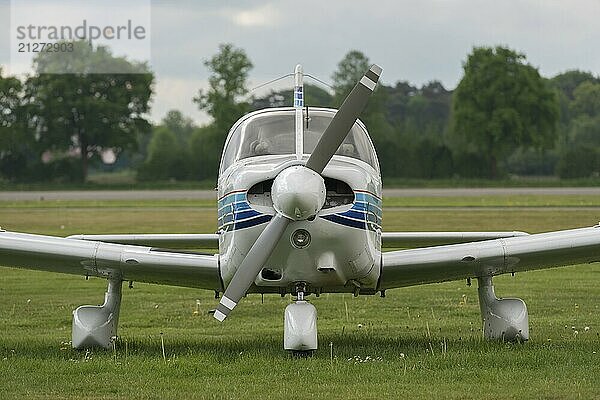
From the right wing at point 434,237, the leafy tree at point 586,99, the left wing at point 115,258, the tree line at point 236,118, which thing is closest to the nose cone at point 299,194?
the left wing at point 115,258

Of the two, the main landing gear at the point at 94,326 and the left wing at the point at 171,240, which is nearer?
the main landing gear at the point at 94,326

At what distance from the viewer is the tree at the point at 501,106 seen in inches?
2800

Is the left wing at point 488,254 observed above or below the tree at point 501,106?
below

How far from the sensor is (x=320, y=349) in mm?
10359

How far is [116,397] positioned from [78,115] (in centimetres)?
6464

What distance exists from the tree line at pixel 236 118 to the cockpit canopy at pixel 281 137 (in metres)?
50.8

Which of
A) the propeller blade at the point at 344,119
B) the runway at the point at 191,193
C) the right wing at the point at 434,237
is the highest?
the runway at the point at 191,193

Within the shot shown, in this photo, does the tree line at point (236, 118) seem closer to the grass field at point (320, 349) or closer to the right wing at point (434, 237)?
the grass field at point (320, 349)

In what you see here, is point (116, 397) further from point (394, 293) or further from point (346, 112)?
point (394, 293)

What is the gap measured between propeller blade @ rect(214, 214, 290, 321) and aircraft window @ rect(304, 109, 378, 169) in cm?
111

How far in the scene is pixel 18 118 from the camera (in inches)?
2689

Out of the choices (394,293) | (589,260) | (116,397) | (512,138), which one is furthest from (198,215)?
(512,138)

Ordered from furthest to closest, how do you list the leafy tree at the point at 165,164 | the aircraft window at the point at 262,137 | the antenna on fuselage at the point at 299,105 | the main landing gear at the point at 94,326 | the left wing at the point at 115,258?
the leafy tree at the point at 165,164, the main landing gear at the point at 94,326, the left wing at the point at 115,258, the aircraft window at the point at 262,137, the antenna on fuselage at the point at 299,105

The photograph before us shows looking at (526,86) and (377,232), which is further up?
(526,86)
